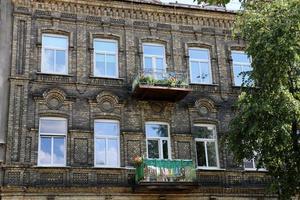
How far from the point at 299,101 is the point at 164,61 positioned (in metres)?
7.26

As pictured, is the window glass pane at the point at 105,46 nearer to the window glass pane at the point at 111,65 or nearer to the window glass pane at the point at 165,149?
the window glass pane at the point at 111,65

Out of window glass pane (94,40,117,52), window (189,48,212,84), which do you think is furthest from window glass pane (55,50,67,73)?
window (189,48,212,84)

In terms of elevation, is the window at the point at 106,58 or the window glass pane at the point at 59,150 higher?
the window at the point at 106,58

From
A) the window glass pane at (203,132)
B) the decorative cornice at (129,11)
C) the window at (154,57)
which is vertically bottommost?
the window glass pane at (203,132)

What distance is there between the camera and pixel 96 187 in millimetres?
18562

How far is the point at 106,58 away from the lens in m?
21.1

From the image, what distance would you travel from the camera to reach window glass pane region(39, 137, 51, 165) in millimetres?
18703

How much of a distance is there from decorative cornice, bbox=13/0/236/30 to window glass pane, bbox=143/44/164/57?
4.14 feet

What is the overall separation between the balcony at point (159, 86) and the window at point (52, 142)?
11.0 feet

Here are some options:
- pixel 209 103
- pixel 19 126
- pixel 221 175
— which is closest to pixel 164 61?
pixel 209 103

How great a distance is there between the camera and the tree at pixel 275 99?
16016mm

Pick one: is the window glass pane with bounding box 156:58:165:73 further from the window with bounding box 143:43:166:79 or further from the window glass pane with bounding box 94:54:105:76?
the window glass pane with bounding box 94:54:105:76

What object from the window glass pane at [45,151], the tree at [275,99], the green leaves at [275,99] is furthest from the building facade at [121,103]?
the green leaves at [275,99]

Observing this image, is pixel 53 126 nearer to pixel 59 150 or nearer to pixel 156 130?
pixel 59 150
